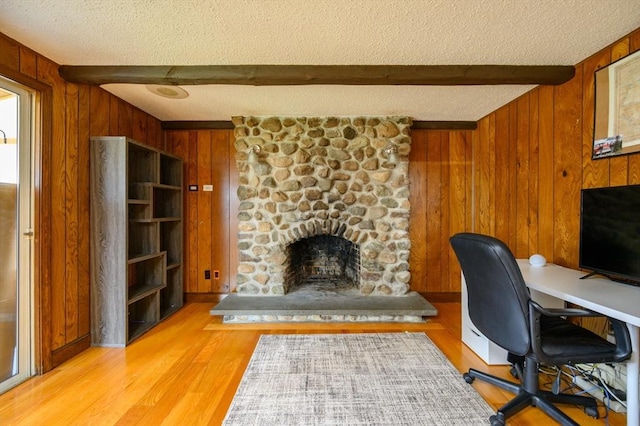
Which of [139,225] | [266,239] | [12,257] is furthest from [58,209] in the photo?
[266,239]

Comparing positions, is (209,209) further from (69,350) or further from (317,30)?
(317,30)

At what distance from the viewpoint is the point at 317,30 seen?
5.33 ft

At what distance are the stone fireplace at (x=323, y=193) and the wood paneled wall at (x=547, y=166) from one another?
2.95ft

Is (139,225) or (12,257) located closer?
(12,257)

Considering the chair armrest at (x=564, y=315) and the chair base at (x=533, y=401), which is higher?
the chair armrest at (x=564, y=315)

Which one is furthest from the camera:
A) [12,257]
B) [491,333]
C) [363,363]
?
[363,363]

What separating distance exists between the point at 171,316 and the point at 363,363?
2114 millimetres

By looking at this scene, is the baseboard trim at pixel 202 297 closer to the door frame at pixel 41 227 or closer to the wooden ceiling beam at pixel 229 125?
the door frame at pixel 41 227

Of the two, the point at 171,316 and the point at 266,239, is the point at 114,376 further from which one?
the point at 266,239

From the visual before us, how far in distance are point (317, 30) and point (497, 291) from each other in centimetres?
176

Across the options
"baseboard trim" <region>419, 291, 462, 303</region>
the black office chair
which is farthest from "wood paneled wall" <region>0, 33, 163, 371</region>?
"baseboard trim" <region>419, 291, 462, 303</region>

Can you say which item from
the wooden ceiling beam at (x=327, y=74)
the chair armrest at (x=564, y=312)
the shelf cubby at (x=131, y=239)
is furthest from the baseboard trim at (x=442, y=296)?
the shelf cubby at (x=131, y=239)

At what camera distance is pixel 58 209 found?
207 centimetres

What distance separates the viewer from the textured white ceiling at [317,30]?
1.45 metres
